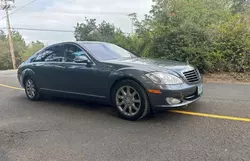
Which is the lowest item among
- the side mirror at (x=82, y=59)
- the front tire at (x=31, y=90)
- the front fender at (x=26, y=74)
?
the front tire at (x=31, y=90)

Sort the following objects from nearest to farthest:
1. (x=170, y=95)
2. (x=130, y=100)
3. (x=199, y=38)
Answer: (x=170, y=95) → (x=130, y=100) → (x=199, y=38)

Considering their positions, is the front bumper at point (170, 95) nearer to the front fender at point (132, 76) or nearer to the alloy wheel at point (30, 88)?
the front fender at point (132, 76)

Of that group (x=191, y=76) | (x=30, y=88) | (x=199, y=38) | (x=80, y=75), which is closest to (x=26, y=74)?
(x=30, y=88)

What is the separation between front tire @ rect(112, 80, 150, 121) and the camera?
409 cm

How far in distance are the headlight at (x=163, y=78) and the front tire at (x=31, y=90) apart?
345cm

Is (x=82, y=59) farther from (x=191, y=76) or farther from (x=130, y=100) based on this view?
(x=191, y=76)

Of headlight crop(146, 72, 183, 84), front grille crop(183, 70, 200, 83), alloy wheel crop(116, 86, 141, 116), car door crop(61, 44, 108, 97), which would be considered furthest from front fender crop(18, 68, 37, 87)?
front grille crop(183, 70, 200, 83)

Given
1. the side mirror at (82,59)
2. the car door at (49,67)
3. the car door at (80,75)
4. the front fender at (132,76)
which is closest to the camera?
the front fender at (132,76)

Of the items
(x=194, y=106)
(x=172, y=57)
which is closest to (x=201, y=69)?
(x=172, y=57)

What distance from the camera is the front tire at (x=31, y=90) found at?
6133 mm

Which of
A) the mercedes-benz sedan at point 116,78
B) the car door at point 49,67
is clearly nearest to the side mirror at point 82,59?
the mercedes-benz sedan at point 116,78

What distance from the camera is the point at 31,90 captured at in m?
6.25

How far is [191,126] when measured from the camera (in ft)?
12.8

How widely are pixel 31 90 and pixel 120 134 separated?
139 inches
